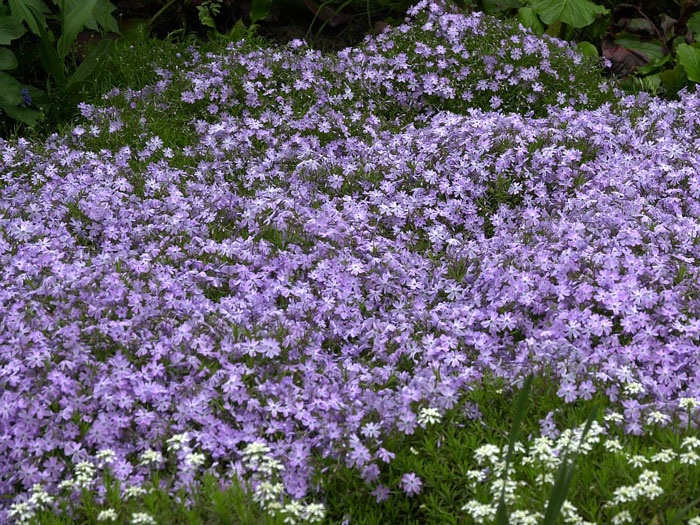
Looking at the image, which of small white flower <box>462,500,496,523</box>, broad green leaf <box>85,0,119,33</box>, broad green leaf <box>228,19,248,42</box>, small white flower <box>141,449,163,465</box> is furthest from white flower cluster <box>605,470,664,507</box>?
broad green leaf <box>85,0,119,33</box>

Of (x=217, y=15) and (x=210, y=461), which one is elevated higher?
(x=217, y=15)

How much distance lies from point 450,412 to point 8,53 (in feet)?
14.2

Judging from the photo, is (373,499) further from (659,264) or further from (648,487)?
(659,264)

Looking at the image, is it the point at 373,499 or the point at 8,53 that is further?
the point at 8,53

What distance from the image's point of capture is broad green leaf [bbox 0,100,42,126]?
5.64m

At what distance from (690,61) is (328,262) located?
13.1 ft

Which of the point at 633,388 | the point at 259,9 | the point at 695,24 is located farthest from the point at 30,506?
the point at 695,24

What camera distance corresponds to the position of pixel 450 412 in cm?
310

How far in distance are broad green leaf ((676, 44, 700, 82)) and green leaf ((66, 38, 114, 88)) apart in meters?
4.44

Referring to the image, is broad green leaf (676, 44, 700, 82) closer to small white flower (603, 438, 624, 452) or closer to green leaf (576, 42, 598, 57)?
green leaf (576, 42, 598, 57)

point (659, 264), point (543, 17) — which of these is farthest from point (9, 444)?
point (543, 17)

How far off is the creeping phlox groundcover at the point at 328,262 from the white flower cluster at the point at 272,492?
0.08 ft

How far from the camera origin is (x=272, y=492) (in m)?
2.68

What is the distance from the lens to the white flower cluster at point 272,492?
2.59m
